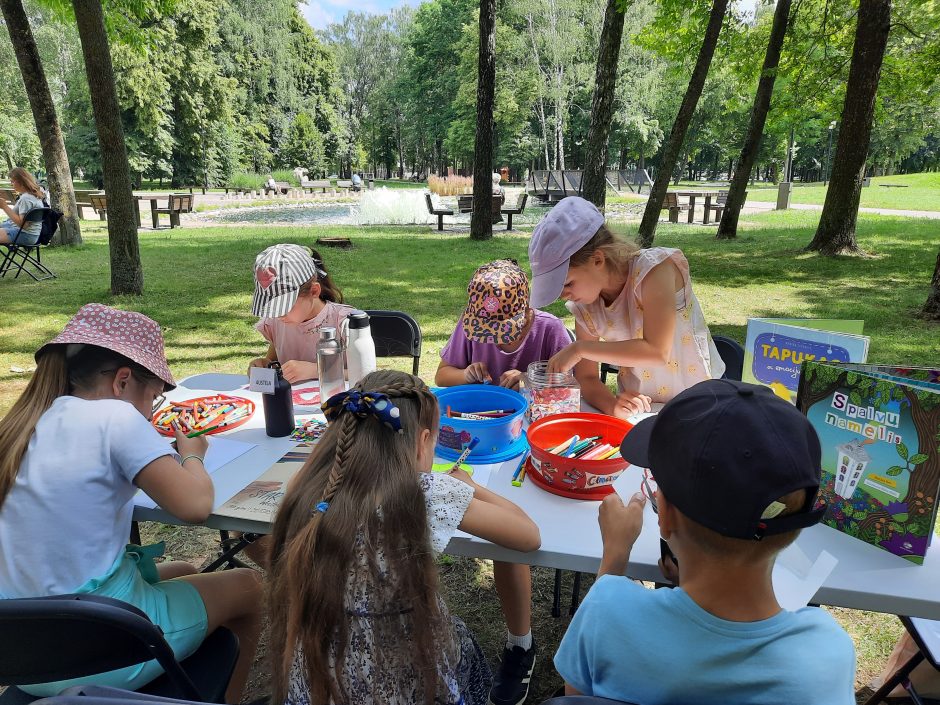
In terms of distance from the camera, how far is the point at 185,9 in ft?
84.3

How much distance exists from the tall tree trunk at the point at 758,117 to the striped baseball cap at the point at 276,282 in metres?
10.8

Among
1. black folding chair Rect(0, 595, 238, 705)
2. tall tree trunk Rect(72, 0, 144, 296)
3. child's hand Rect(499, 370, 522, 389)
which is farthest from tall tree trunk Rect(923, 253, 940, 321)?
tall tree trunk Rect(72, 0, 144, 296)

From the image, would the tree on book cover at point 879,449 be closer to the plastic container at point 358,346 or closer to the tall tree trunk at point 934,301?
the plastic container at point 358,346

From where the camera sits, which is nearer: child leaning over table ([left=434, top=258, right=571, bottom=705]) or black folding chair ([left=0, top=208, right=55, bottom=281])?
child leaning over table ([left=434, top=258, right=571, bottom=705])

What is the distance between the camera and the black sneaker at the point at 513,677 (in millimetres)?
2014

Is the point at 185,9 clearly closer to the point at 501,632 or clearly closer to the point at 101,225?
the point at 101,225

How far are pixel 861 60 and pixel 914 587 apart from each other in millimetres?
9766

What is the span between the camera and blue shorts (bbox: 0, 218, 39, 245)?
27.9 feet

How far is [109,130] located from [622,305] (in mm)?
6538

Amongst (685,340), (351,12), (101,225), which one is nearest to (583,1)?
(351,12)

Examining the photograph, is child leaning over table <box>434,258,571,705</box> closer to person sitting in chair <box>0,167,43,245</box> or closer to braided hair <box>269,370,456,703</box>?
braided hair <box>269,370,456,703</box>

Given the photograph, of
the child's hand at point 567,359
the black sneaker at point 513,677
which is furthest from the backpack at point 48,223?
the black sneaker at point 513,677

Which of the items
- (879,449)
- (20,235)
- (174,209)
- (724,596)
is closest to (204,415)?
(724,596)

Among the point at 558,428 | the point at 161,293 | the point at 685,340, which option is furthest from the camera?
the point at 161,293
